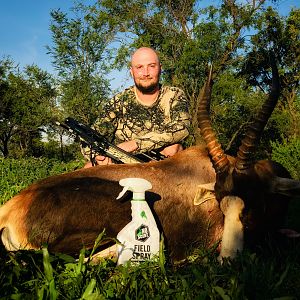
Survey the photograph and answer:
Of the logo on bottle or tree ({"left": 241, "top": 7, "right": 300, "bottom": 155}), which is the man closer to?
the logo on bottle

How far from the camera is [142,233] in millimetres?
3434

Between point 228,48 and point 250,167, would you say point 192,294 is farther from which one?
point 228,48

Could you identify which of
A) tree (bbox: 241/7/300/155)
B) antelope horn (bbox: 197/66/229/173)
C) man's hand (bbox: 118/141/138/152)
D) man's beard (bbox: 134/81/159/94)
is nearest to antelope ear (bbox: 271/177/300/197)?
antelope horn (bbox: 197/66/229/173)

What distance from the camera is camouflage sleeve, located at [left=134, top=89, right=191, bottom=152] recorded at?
579 centimetres

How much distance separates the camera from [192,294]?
8.13ft

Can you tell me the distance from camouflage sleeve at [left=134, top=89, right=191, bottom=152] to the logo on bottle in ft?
7.91

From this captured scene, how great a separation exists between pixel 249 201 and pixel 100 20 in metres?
28.2

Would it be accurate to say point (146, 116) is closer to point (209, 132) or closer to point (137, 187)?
point (209, 132)

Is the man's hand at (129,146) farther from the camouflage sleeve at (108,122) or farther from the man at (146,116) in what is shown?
the camouflage sleeve at (108,122)

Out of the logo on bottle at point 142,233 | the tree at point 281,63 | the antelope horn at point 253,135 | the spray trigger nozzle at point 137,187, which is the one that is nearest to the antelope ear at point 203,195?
Result: the antelope horn at point 253,135

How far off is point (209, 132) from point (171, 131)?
1.42 metres

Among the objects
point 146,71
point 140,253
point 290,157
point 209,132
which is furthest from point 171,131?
point 290,157

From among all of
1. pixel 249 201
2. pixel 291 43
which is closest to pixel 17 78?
pixel 291 43

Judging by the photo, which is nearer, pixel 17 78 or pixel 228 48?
pixel 228 48
